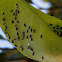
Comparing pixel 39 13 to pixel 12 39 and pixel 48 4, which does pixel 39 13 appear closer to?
pixel 12 39

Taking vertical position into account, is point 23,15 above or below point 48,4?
below

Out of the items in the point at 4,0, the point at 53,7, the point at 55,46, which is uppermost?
the point at 53,7

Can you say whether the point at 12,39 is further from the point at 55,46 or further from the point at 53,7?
the point at 53,7

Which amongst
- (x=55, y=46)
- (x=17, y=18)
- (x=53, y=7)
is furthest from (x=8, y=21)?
(x=53, y=7)

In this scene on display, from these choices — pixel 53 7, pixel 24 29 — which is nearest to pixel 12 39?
pixel 24 29

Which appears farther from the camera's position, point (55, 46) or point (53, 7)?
point (53, 7)

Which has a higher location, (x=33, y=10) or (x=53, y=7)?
(x=53, y=7)
